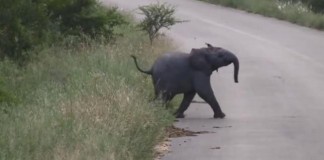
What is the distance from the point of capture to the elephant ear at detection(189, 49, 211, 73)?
1594 cm

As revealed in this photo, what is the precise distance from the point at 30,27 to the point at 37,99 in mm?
6056

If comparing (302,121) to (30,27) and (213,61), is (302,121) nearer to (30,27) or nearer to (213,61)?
(213,61)

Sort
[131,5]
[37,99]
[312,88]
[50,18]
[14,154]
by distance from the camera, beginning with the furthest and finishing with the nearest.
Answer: [131,5] → [50,18] → [312,88] → [37,99] → [14,154]

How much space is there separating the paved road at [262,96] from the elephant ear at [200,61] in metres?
0.79

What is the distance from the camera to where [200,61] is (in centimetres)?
1597

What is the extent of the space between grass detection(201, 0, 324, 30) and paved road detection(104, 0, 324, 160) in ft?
2.00

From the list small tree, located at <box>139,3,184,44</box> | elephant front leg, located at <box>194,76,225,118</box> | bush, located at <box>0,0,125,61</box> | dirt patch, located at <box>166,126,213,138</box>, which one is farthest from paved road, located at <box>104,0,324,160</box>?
bush, located at <box>0,0,125,61</box>

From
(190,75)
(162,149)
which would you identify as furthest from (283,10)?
(162,149)

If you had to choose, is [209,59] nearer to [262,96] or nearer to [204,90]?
[204,90]

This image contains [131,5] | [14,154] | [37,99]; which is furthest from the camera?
[131,5]

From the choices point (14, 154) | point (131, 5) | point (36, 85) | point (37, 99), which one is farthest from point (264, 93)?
point (131, 5)

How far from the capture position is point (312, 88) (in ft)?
65.7

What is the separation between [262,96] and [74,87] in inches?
223

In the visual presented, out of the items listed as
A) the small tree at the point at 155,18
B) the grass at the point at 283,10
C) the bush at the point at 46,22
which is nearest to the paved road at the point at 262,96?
the grass at the point at 283,10
